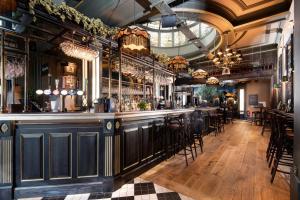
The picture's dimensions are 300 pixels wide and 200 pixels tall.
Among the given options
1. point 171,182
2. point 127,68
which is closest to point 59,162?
point 171,182

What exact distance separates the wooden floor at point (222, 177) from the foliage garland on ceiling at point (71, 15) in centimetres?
324

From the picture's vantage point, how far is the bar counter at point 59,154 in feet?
9.10

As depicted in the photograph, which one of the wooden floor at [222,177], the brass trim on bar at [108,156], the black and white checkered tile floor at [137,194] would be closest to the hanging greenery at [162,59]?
the wooden floor at [222,177]

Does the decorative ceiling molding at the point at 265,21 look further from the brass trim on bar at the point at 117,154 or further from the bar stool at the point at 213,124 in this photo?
the brass trim on bar at the point at 117,154

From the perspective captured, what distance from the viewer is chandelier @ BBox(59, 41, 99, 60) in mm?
3863

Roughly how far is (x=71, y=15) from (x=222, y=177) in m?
4.23

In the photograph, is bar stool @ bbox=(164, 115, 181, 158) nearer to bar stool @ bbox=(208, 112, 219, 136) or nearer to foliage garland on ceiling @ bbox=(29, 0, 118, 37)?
foliage garland on ceiling @ bbox=(29, 0, 118, 37)

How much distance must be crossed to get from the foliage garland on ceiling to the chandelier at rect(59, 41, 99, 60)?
413 millimetres

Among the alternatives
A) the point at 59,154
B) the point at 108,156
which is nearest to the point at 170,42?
the point at 108,156

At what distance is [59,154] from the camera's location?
2949mm

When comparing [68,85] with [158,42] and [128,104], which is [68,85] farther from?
[158,42]

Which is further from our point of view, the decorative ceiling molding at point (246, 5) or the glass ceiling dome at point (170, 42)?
the glass ceiling dome at point (170, 42)

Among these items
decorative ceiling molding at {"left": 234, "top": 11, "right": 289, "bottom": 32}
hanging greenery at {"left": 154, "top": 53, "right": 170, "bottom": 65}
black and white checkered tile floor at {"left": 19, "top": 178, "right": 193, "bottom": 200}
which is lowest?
black and white checkered tile floor at {"left": 19, "top": 178, "right": 193, "bottom": 200}

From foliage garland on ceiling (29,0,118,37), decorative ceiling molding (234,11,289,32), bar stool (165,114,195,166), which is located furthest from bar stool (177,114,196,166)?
decorative ceiling molding (234,11,289,32)
